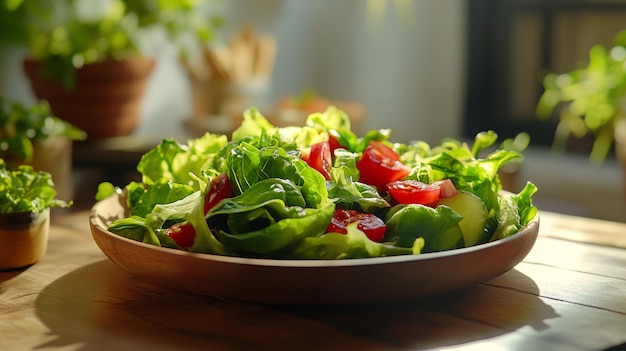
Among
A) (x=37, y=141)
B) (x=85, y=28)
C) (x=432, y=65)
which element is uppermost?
(x=85, y=28)

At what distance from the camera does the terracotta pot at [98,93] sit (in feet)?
7.47

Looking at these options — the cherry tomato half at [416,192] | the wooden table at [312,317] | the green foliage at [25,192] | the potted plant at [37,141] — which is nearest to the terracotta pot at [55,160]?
the potted plant at [37,141]

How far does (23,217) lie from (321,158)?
1.26 ft

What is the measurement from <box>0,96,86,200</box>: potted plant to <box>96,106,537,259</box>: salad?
32 centimetres

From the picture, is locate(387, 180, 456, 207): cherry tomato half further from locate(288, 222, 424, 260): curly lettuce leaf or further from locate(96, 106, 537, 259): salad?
locate(288, 222, 424, 260): curly lettuce leaf

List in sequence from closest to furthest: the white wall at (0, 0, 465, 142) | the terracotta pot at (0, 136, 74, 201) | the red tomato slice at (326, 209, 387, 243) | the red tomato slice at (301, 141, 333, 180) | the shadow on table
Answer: the shadow on table < the red tomato slice at (326, 209, 387, 243) < the red tomato slice at (301, 141, 333, 180) < the terracotta pot at (0, 136, 74, 201) < the white wall at (0, 0, 465, 142)

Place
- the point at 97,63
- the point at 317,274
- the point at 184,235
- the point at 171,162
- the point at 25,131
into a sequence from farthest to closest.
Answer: the point at 97,63, the point at 25,131, the point at 171,162, the point at 184,235, the point at 317,274

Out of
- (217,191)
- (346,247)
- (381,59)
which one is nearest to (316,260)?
(346,247)

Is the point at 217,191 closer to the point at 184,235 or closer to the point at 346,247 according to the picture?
the point at 184,235

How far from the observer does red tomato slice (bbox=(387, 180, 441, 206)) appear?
105 centimetres

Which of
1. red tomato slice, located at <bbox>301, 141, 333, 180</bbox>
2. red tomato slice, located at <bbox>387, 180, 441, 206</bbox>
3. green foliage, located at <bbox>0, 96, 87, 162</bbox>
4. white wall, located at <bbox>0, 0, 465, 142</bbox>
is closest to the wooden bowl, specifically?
red tomato slice, located at <bbox>387, 180, 441, 206</bbox>

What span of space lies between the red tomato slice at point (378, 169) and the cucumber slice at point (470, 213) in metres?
0.09

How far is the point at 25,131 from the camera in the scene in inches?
63.5

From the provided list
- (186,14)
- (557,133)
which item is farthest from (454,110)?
(186,14)
